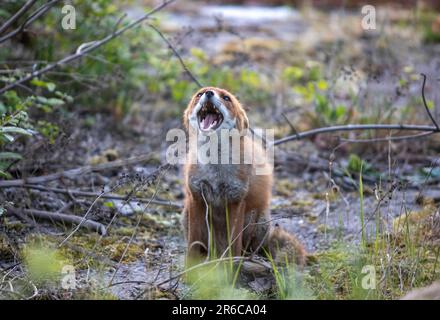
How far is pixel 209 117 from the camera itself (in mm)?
5012

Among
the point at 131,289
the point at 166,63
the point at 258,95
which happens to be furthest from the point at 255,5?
the point at 131,289

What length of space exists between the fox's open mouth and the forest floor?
56 cm

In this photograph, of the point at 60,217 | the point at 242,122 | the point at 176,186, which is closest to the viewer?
the point at 242,122

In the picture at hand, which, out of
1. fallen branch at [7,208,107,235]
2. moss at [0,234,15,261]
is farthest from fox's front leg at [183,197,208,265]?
moss at [0,234,15,261]

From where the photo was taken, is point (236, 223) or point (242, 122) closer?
point (236, 223)

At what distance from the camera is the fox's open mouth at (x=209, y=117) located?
16.1 ft

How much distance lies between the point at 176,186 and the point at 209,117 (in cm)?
212

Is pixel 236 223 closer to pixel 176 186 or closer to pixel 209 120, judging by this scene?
pixel 209 120

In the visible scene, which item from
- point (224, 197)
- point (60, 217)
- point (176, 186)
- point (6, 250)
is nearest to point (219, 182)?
point (224, 197)

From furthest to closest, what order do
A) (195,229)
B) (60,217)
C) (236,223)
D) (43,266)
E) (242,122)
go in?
(60,217) < (242,122) < (195,229) < (236,223) < (43,266)

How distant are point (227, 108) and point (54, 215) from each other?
5.47 ft

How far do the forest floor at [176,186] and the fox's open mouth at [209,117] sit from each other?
559 mm

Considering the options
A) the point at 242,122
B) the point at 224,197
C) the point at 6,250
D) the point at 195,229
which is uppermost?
the point at 242,122
